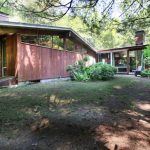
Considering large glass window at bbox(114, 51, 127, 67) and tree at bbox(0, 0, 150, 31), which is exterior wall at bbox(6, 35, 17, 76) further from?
large glass window at bbox(114, 51, 127, 67)

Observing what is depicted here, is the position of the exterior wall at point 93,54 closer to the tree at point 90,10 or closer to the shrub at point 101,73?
the shrub at point 101,73

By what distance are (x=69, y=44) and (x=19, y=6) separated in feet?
41.1

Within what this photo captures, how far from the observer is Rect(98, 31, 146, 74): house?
79.0 feet

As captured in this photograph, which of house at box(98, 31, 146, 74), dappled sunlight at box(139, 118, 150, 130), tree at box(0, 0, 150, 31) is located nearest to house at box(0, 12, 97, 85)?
tree at box(0, 0, 150, 31)

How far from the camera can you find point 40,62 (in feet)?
48.4

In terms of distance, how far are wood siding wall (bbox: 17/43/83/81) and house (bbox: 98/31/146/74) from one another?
7936 millimetres

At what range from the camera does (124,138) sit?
507cm

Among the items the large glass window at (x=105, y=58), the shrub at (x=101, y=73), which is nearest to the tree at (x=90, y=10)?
the shrub at (x=101, y=73)

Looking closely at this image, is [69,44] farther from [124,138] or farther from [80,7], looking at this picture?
[124,138]

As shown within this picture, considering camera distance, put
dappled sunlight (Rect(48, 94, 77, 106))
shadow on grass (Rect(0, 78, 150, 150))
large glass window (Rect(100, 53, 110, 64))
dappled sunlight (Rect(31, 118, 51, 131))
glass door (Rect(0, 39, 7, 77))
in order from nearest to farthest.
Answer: shadow on grass (Rect(0, 78, 150, 150)), dappled sunlight (Rect(31, 118, 51, 131)), dappled sunlight (Rect(48, 94, 77, 106)), glass door (Rect(0, 39, 7, 77)), large glass window (Rect(100, 53, 110, 64))

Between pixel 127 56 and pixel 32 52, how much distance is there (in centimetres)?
1329

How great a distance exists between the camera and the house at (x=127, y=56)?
948 inches

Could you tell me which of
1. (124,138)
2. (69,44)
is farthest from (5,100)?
(69,44)

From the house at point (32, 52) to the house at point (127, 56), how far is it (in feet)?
25.1
